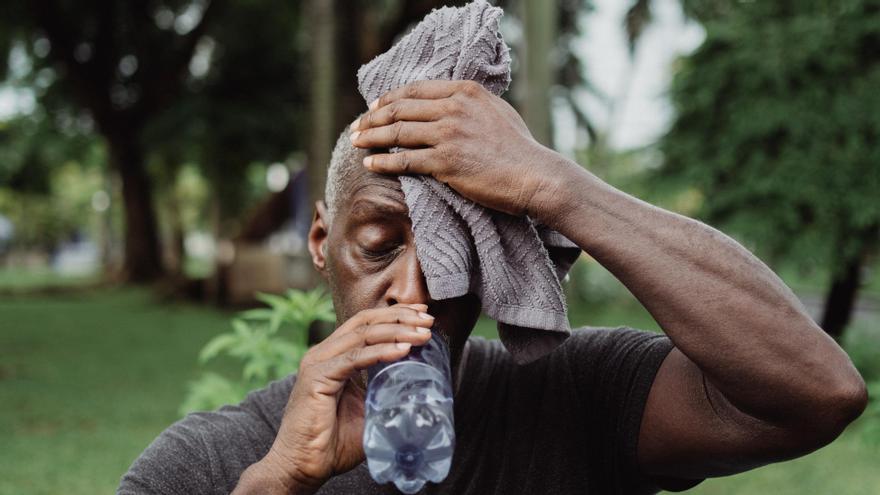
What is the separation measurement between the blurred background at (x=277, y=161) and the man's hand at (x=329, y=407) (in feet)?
3.86

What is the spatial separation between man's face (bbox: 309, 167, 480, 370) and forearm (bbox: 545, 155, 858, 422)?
29 cm

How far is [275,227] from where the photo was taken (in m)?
22.4

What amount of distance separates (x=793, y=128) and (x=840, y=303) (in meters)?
2.39

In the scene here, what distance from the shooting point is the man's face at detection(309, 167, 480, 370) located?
67.9 inches

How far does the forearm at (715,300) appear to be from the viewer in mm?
1577

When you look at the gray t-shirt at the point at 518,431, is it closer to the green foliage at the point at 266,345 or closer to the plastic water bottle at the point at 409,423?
the plastic water bottle at the point at 409,423

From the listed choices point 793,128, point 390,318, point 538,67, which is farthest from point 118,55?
point 390,318

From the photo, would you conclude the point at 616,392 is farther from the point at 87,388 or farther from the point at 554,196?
the point at 87,388

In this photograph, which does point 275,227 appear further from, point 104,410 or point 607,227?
point 607,227

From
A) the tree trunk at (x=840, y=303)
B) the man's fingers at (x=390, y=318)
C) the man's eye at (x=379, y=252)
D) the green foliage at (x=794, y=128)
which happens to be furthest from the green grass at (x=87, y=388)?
the tree trunk at (x=840, y=303)

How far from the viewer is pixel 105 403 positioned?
8.94m

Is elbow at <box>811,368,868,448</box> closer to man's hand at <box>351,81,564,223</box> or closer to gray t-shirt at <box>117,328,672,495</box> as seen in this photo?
gray t-shirt at <box>117,328,672,495</box>

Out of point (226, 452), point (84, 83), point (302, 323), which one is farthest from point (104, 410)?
point (84, 83)

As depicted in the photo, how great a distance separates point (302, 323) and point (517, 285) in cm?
138
